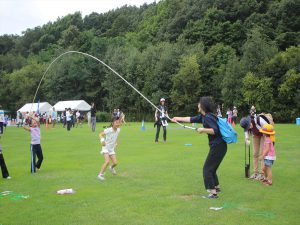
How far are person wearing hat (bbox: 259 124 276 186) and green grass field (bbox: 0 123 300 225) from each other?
34 cm

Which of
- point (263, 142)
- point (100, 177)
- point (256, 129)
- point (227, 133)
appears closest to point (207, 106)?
point (227, 133)

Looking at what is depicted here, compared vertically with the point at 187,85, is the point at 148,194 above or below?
below

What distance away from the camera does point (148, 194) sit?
967cm

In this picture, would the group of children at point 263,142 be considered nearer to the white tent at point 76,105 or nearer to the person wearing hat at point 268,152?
the person wearing hat at point 268,152

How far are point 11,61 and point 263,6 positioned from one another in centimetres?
7385

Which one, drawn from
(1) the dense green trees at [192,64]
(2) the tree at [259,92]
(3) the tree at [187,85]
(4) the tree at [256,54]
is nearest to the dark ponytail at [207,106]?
(1) the dense green trees at [192,64]

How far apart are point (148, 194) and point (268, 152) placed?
3.62 m

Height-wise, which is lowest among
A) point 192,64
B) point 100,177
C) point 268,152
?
point 100,177

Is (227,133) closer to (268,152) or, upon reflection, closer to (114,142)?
(268,152)

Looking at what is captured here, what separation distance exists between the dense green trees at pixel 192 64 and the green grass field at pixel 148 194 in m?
40.9

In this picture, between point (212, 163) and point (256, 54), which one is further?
point (256, 54)

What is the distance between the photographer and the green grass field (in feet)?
25.3

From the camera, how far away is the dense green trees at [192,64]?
178ft

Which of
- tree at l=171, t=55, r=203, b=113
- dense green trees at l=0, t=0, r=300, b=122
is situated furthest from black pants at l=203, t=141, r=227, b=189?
tree at l=171, t=55, r=203, b=113
